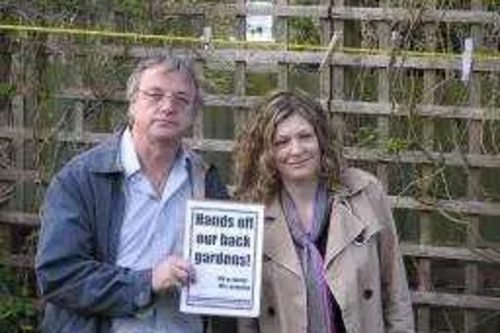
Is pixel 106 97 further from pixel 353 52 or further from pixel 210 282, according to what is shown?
pixel 210 282

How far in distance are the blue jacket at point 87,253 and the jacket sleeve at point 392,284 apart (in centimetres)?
64

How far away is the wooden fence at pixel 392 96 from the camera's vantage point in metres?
5.42

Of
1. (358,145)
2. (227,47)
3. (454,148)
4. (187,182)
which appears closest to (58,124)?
(227,47)

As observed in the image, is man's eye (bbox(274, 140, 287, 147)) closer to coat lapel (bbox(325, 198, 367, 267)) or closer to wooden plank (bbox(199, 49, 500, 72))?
coat lapel (bbox(325, 198, 367, 267))

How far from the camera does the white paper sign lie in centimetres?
347

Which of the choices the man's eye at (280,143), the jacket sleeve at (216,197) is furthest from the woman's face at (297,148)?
the jacket sleeve at (216,197)

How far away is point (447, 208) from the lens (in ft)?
17.9

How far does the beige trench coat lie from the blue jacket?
13.7 inches

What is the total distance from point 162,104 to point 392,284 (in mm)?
972

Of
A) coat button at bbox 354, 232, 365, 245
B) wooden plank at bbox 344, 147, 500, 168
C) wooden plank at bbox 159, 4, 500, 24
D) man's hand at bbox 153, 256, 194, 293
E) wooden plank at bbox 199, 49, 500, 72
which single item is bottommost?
man's hand at bbox 153, 256, 194, 293

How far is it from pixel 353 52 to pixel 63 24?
1584mm

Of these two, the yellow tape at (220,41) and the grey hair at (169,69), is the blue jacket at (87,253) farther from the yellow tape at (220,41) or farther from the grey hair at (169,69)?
the yellow tape at (220,41)

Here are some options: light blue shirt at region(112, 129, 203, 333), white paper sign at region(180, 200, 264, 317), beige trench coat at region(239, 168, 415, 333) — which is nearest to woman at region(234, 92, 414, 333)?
beige trench coat at region(239, 168, 415, 333)

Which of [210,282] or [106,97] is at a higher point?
[106,97]
